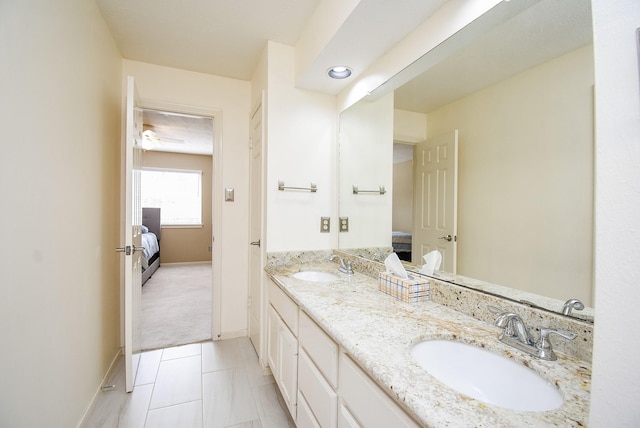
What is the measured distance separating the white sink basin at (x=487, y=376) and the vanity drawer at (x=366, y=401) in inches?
7.7

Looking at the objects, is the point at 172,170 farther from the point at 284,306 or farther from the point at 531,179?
the point at 531,179

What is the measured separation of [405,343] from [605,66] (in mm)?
814

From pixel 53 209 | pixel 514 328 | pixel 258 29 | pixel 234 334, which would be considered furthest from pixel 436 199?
pixel 234 334

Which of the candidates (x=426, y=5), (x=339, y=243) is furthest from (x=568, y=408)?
(x=339, y=243)

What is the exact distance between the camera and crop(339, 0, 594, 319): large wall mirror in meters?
0.85

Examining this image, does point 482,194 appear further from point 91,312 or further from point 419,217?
point 91,312

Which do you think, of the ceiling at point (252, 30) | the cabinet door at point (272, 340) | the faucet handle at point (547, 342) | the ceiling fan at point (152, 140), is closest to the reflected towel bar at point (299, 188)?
the ceiling at point (252, 30)

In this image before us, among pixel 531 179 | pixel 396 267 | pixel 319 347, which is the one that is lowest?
pixel 319 347

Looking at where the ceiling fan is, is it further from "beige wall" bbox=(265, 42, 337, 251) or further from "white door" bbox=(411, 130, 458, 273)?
"white door" bbox=(411, 130, 458, 273)

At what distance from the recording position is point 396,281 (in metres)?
1.39

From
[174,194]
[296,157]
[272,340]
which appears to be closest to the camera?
[272,340]

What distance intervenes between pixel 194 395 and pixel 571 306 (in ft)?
6.92

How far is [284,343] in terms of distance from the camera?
1622 millimetres

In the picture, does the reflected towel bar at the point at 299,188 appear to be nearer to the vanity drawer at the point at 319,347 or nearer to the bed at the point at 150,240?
the vanity drawer at the point at 319,347
